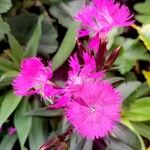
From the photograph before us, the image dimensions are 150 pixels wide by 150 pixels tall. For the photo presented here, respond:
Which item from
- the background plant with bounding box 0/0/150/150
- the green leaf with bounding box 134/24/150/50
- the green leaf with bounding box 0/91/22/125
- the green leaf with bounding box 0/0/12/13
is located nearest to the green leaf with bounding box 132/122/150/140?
the background plant with bounding box 0/0/150/150

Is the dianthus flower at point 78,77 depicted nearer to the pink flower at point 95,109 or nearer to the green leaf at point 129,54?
the pink flower at point 95,109

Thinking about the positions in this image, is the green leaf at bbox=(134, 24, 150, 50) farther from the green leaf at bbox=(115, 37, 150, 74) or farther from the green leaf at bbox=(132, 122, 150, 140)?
the green leaf at bbox=(132, 122, 150, 140)

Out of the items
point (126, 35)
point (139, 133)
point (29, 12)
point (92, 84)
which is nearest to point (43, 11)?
point (29, 12)

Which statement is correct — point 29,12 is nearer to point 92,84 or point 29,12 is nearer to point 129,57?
point 129,57

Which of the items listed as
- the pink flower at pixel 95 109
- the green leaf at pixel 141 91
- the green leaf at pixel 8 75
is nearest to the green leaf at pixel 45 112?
the green leaf at pixel 8 75

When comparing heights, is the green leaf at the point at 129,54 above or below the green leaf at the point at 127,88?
above
